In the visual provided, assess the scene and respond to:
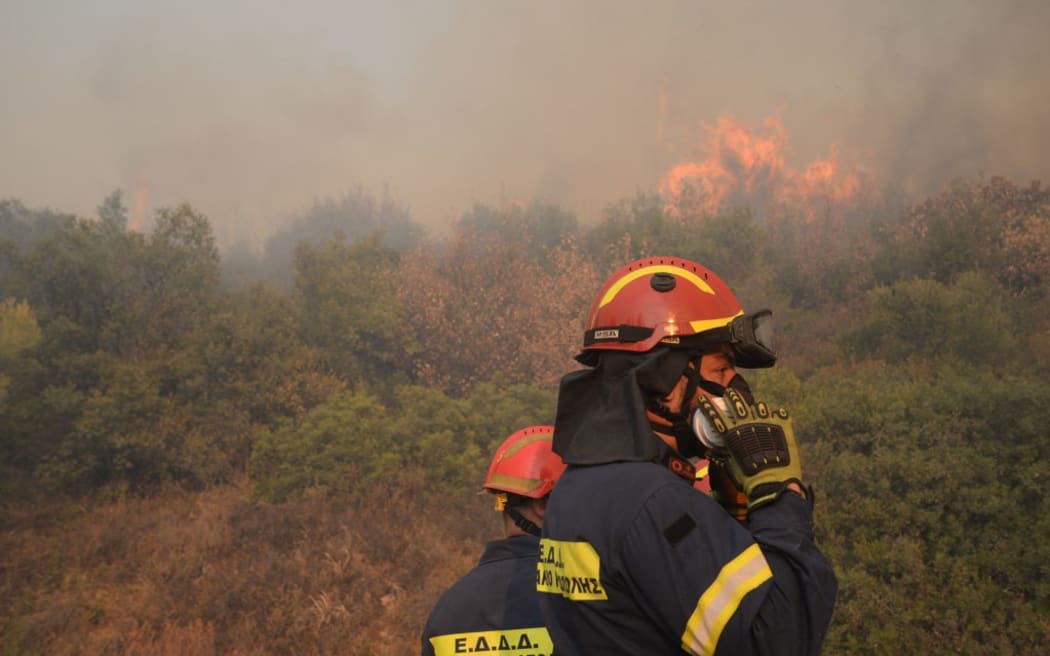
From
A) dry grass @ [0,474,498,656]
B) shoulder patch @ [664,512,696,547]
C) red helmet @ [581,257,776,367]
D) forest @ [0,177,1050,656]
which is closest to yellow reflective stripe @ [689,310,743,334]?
red helmet @ [581,257,776,367]

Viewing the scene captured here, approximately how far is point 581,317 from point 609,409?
19.7m

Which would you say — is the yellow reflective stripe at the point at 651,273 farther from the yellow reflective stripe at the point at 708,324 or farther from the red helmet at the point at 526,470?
the red helmet at the point at 526,470

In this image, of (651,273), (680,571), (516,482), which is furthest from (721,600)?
(516,482)

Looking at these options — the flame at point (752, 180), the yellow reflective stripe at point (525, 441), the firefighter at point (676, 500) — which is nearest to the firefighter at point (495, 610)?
the yellow reflective stripe at point (525, 441)

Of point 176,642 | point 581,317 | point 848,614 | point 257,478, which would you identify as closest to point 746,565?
point 848,614

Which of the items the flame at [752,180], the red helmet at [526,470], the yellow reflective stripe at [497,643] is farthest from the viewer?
the flame at [752,180]

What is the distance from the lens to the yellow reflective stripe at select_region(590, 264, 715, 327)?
7.33 ft

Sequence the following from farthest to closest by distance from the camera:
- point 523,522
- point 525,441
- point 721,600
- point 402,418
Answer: point 402,418, point 525,441, point 523,522, point 721,600

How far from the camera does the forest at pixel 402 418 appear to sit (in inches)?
331

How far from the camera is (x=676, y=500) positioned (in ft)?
5.50

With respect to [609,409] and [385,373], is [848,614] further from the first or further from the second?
[385,373]

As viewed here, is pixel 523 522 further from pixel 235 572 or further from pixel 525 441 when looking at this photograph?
pixel 235 572

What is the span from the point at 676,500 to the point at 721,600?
235mm

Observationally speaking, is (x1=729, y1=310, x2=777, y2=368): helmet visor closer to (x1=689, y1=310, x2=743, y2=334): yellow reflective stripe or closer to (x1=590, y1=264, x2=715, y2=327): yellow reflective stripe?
(x1=689, y1=310, x2=743, y2=334): yellow reflective stripe
